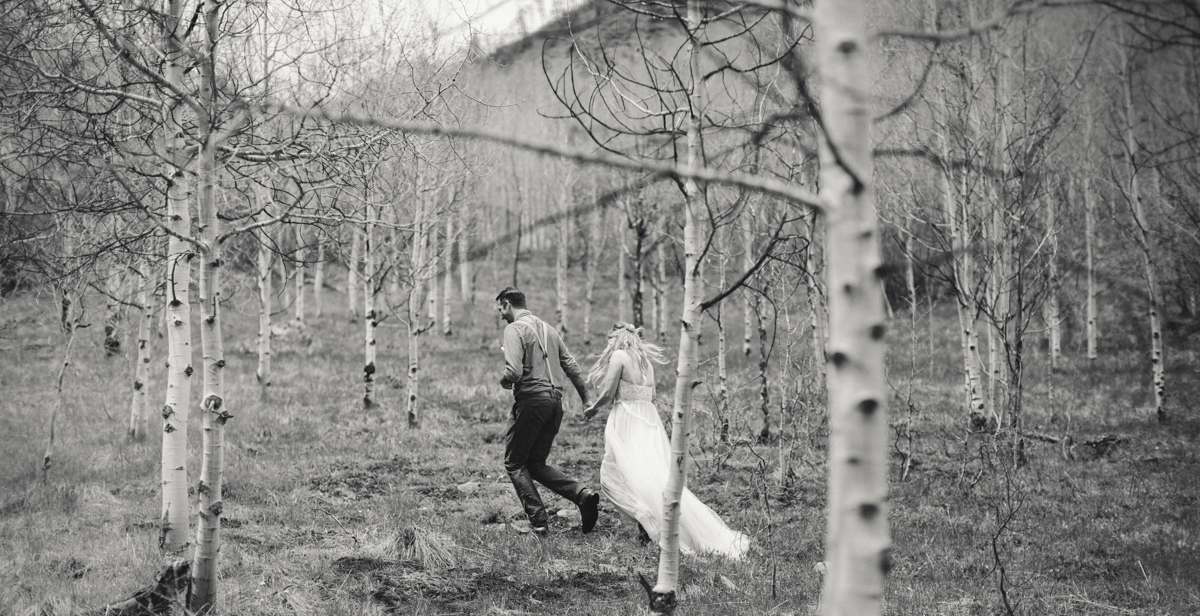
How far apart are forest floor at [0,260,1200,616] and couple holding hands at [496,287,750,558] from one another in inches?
13.2

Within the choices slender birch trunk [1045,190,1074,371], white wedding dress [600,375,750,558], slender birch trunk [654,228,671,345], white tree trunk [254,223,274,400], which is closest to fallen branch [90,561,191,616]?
white wedding dress [600,375,750,558]

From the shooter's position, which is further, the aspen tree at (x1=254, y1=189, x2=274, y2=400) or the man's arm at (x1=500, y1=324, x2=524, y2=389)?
the aspen tree at (x1=254, y1=189, x2=274, y2=400)

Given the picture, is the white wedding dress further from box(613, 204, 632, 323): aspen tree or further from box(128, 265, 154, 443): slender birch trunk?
box(613, 204, 632, 323): aspen tree

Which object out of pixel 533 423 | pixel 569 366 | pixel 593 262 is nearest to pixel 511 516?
pixel 533 423

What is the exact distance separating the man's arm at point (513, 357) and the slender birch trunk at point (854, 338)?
5.34 meters

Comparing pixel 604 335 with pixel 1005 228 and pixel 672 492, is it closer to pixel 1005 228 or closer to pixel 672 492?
pixel 1005 228

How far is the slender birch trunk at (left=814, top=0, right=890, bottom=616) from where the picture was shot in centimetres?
136

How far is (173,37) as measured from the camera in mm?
4551

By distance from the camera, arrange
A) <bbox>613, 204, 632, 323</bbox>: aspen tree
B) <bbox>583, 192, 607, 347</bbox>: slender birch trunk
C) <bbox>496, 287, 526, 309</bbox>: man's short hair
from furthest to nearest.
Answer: <bbox>613, 204, 632, 323</bbox>: aspen tree, <bbox>583, 192, 607, 347</bbox>: slender birch trunk, <bbox>496, 287, 526, 309</bbox>: man's short hair

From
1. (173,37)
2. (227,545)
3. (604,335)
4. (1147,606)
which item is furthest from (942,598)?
(604,335)

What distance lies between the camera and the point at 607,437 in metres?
6.91

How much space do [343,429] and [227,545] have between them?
6.08 meters

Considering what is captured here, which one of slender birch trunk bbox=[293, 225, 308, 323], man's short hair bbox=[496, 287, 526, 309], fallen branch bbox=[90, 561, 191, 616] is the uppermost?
slender birch trunk bbox=[293, 225, 308, 323]

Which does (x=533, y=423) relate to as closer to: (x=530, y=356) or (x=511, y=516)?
(x=530, y=356)
